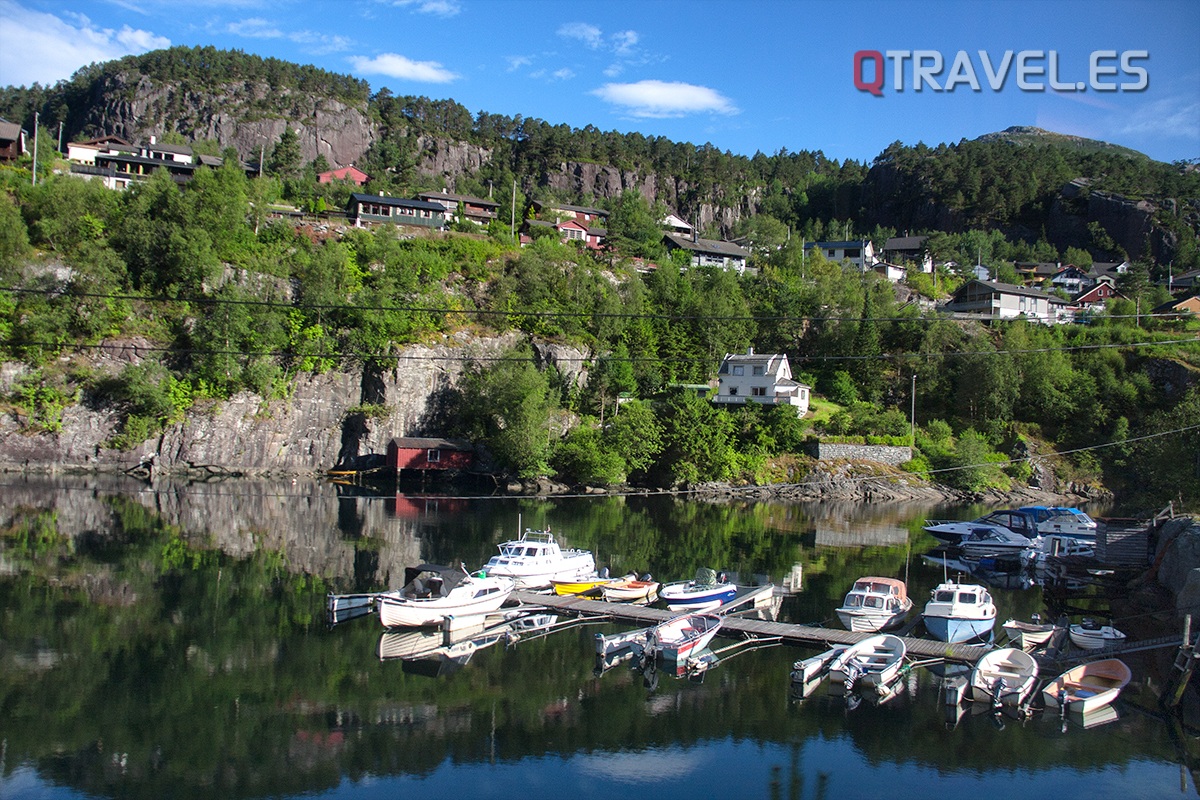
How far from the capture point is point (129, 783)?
1234cm

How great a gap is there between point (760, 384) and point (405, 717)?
46281 mm

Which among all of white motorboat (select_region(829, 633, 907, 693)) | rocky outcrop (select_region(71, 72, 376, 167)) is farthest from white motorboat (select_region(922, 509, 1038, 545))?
rocky outcrop (select_region(71, 72, 376, 167))

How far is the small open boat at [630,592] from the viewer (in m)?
23.8

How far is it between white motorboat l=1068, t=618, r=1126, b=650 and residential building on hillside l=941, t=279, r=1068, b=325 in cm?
5787

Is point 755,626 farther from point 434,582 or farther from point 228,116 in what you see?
point 228,116

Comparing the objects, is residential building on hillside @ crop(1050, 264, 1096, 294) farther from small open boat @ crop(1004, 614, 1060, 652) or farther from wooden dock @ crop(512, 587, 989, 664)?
wooden dock @ crop(512, 587, 989, 664)

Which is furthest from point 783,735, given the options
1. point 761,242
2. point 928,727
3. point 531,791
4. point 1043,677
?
point 761,242

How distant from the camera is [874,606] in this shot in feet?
70.5

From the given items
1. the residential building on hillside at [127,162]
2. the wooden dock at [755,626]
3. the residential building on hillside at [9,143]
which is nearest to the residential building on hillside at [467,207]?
the residential building on hillside at [127,162]

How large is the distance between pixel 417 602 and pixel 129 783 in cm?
837

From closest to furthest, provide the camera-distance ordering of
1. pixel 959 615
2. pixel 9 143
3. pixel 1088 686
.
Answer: pixel 1088 686
pixel 959 615
pixel 9 143

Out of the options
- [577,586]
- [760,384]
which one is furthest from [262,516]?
[760,384]

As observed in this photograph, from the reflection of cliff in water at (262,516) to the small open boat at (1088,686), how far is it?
55.9 ft

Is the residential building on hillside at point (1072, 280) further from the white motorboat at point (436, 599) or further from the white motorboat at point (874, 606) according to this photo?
the white motorboat at point (436, 599)
